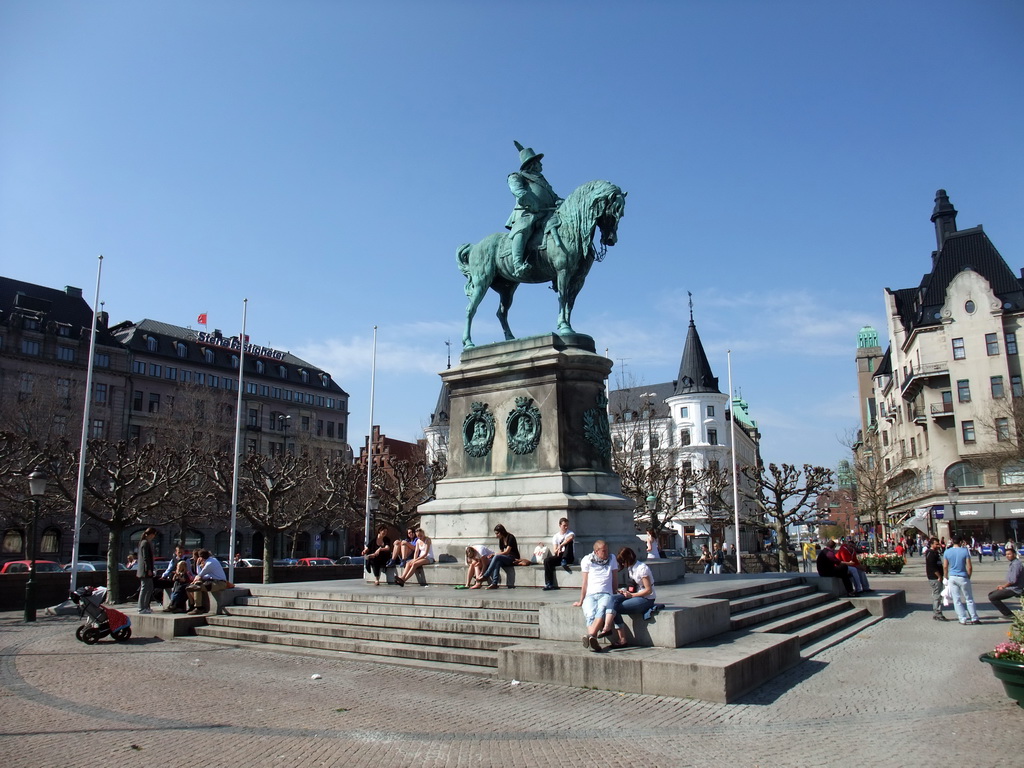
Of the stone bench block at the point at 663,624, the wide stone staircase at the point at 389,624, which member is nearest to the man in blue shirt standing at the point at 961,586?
the stone bench block at the point at 663,624

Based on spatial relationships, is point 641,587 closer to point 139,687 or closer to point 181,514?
point 139,687

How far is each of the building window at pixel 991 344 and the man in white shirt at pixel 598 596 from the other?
59.4m

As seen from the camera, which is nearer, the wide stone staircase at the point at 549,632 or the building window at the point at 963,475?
the wide stone staircase at the point at 549,632

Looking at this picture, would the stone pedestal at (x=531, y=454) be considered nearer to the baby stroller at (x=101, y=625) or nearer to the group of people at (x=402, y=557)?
the group of people at (x=402, y=557)

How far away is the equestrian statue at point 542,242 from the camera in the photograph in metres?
17.4

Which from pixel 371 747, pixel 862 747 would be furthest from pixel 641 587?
pixel 371 747

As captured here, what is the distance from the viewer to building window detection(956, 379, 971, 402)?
59000mm

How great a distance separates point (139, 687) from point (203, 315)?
3003 inches

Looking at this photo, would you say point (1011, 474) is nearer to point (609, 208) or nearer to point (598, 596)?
point (609, 208)

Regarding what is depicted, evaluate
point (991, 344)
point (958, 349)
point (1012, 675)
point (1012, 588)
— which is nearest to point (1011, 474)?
point (991, 344)

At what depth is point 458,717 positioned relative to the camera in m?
8.15

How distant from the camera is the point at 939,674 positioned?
10.5 meters

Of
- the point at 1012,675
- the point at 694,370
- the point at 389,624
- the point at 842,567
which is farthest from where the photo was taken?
the point at 694,370

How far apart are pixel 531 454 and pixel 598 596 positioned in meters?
7.19
